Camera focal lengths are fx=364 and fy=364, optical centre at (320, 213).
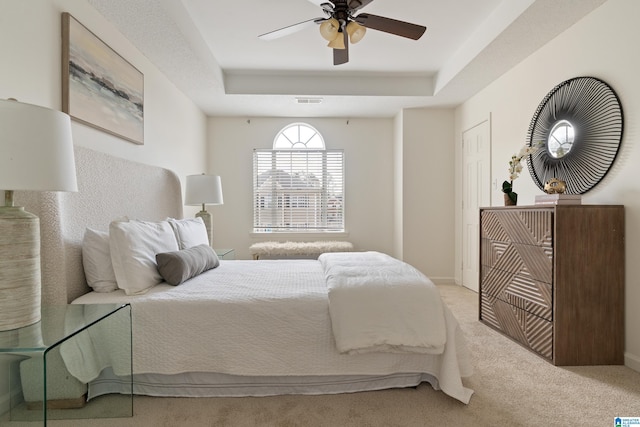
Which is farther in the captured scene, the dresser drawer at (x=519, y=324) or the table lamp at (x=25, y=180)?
the dresser drawer at (x=519, y=324)

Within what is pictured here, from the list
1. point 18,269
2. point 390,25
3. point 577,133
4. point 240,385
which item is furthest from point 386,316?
point 577,133

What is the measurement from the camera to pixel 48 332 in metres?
1.35

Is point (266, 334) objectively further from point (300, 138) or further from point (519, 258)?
point (300, 138)

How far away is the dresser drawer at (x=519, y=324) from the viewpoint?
2.47 meters

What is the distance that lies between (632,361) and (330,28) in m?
2.94

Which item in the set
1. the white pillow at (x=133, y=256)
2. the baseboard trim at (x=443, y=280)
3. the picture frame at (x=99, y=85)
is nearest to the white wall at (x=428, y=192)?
the baseboard trim at (x=443, y=280)

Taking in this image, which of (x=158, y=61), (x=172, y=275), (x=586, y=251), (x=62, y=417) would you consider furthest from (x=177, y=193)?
(x=586, y=251)

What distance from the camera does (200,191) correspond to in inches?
156

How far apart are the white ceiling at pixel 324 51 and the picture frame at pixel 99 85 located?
276 millimetres

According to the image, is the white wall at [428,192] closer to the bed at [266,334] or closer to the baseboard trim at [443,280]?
the baseboard trim at [443,280]

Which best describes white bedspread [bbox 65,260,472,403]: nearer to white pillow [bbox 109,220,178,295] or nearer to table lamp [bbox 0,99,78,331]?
white pillow [bbox 109,220,178,295]

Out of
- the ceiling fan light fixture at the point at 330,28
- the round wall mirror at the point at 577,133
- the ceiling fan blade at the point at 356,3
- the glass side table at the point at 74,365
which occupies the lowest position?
the glass side table at the point at 74,365

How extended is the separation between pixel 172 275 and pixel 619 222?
2.91 meters

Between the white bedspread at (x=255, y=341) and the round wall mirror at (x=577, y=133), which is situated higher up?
the round wall mirror at (x=577, y=133)
